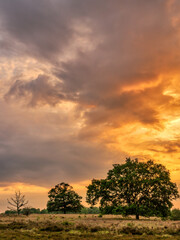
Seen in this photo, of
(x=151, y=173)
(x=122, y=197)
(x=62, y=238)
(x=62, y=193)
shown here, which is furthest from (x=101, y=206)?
(x=62, y=193)

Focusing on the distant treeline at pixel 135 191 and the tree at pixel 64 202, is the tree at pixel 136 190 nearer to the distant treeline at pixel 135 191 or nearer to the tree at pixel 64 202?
the distant treeline at pixel 135 191

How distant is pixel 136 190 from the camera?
49.1 m

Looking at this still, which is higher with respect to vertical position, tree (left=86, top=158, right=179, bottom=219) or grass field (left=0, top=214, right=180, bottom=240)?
tree (left=86, top=158, right=179, bottom=219)

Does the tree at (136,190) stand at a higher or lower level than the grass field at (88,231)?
higher

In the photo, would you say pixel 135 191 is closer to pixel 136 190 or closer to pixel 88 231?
pixel 136 190

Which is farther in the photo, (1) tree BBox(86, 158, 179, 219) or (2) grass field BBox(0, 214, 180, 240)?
(1) tree BBox(86, 158, 179, 219)

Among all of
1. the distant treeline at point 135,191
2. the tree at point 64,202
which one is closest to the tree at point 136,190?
the distant treeline at point 135,191

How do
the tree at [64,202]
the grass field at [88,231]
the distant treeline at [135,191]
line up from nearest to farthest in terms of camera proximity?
the grass field at [88,231]
the distant treeline at [135,191]
the tree at [64,202]

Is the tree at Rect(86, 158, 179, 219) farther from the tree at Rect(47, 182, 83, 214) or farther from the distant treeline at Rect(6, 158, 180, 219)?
the tree at Rect(47, 182, 83, 214)

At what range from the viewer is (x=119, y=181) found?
48.9 m

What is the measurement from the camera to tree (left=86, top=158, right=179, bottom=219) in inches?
1877

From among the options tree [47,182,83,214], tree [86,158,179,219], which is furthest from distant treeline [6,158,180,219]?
tree [47,182,83,214]

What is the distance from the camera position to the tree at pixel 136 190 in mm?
47688

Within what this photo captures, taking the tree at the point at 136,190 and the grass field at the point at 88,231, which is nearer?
the grass field at the point at 88,231
